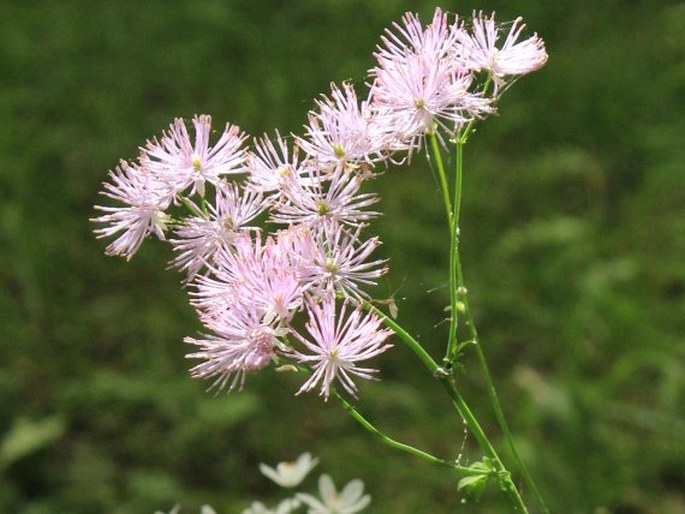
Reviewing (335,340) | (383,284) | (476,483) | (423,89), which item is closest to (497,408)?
(476,483)

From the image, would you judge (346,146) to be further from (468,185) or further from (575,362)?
(468,185)

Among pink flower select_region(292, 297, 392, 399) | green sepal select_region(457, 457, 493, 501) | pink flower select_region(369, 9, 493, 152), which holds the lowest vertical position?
Result: green sepal select_region(457, 457, 493, 501)

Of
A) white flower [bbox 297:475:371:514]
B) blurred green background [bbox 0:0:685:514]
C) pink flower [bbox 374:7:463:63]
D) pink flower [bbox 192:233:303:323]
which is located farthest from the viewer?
blurred green background [bbox 0:0:685:514]

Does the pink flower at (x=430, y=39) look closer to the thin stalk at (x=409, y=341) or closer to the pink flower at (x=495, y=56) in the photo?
the pink flower at (x=495, y=56)

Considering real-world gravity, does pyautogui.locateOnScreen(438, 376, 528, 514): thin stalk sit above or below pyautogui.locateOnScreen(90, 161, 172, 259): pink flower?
below

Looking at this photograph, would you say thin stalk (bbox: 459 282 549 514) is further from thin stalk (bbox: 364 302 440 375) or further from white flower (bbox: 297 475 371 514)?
white flower (bbox: 297 475 371 514)

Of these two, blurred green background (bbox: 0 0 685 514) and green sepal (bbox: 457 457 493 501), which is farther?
blurred green background (bbox: 0 0 685 514)

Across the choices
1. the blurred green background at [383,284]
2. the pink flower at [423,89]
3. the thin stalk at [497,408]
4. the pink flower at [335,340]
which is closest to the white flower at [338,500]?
the thin stalk at [497,408]

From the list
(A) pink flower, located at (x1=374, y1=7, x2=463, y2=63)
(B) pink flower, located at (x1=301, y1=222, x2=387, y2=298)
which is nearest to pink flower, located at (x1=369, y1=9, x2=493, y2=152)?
(A) pink flower, located at (x1=374, y1=7, x2=463, y2=63)
